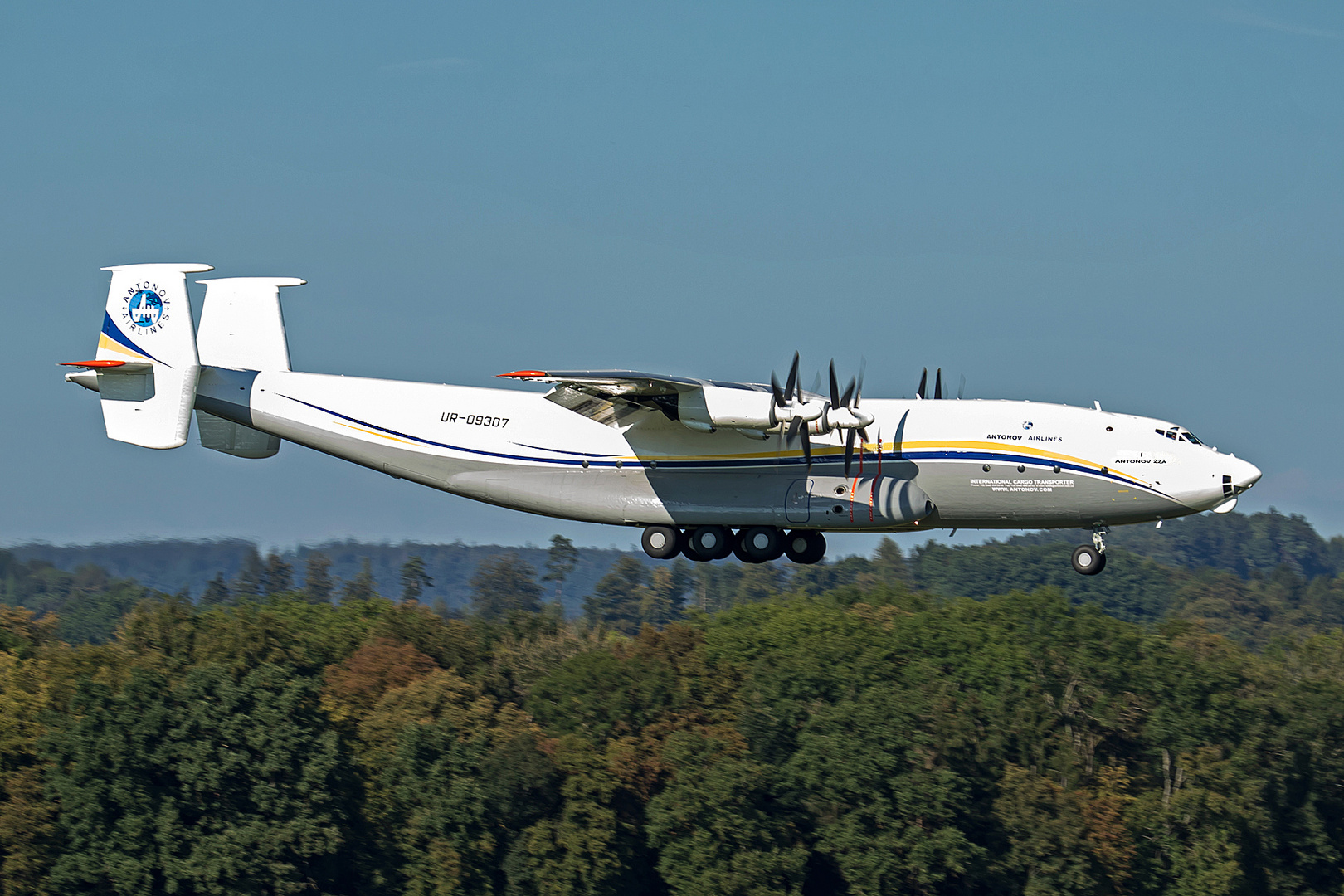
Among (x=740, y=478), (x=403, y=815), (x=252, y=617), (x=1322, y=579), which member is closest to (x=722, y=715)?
(x=403, y=815)

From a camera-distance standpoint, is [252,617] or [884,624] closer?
[252,617]

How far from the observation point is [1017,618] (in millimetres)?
67625

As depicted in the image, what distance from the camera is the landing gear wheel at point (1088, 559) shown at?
2831cm

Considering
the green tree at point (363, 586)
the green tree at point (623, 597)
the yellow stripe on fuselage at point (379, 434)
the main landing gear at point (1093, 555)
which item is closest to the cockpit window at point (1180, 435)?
the main landing gear at point (1093, 555)

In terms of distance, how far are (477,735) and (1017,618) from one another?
26.9m

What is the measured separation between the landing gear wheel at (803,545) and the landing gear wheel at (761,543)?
21 centimetres

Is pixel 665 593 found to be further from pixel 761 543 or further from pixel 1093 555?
pixel 1093 555

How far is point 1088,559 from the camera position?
28422mm

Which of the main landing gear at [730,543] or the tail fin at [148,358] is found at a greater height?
the tail fin at [148,358]

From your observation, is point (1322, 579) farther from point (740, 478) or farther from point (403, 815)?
point (740, 478)

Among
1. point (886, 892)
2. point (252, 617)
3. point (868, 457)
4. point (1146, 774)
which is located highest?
point (868, 457)

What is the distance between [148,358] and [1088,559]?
64.3 feet

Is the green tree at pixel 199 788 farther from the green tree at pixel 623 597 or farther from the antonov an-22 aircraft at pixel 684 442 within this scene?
the green tree at pixel 623 597

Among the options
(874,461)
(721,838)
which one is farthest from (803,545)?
(721,838)
